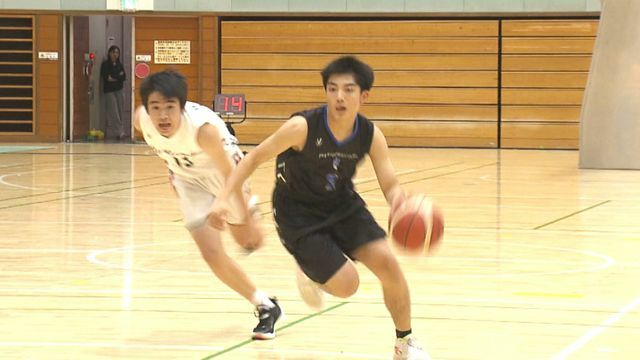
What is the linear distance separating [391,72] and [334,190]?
21288mm

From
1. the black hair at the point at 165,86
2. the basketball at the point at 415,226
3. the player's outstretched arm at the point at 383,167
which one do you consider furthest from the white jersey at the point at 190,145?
the basketball at the point at 415,226

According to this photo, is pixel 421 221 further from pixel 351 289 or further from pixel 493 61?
pixel 493 61

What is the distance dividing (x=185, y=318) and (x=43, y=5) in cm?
2129

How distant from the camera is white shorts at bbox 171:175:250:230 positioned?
6.57m

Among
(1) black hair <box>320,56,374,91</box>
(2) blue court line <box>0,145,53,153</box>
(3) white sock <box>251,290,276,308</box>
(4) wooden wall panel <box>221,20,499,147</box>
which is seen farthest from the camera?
(4) wooden wall panel <box>221,20,499,147</box>

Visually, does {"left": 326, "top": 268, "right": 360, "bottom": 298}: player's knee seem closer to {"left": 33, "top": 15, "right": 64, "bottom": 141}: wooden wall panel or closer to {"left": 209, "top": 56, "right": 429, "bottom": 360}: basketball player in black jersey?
{"left": 209, "top": 56, "right": 429, "bottom": 360}: basketball player in black jersey

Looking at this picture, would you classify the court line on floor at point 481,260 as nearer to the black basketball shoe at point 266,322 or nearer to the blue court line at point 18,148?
the black basketball shoe at point 266,322

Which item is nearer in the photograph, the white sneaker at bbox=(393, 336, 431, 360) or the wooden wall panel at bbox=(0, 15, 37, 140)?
the white sneaker at bbox=(393, 336, 431, 360)

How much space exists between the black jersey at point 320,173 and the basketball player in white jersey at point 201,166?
0.29 m

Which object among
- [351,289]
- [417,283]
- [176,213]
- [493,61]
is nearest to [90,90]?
[493,61]

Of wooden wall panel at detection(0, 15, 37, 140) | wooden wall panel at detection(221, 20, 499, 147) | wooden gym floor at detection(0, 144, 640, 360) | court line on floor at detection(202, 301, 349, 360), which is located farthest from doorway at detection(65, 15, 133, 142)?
court line on floor at detection(202, 301, 349, 360)

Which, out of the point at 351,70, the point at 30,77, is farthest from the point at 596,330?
the point at 30,77

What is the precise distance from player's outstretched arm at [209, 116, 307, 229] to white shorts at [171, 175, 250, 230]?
2.76ft

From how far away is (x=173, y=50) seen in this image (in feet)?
89.6
